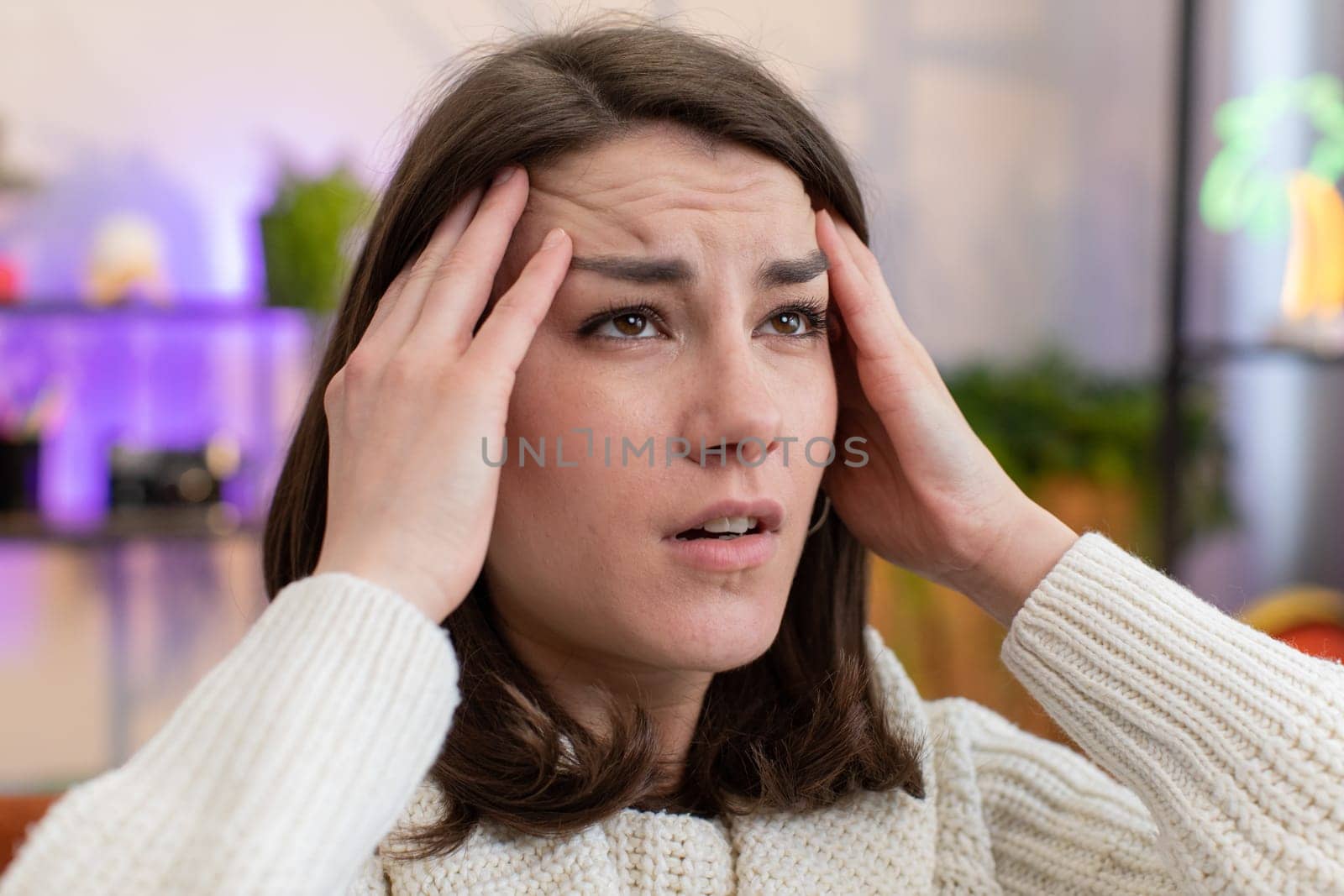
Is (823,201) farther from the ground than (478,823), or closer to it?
farther from the ground

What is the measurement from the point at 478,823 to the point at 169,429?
256cm

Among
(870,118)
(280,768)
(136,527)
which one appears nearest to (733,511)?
(280,768)

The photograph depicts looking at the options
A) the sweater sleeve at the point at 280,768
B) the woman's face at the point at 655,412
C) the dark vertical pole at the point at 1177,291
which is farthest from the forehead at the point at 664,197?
the dark vertical pole at the point at 1177,291

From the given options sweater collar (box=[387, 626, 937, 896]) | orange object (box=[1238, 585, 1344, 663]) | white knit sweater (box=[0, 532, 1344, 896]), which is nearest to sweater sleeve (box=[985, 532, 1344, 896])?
white knit sweater (box=[0, 532, 1344, 896])

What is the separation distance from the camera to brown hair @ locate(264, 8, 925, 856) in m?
1.05

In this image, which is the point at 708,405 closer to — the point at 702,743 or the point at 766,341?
the point at 766,341

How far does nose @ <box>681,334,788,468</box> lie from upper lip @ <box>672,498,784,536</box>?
0.03 m

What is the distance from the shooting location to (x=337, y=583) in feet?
2.81

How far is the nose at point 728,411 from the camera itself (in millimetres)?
999

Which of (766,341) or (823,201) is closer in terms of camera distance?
(766,341)

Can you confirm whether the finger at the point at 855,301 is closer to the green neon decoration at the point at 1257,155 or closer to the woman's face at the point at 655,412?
the woman's face at the point at 655,412

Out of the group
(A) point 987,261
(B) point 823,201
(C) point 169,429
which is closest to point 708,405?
(B) point 823,201

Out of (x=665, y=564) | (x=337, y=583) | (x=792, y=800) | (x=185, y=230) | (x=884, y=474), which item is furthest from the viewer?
(x=185, y=230)

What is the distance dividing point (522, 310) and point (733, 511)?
24 cm
